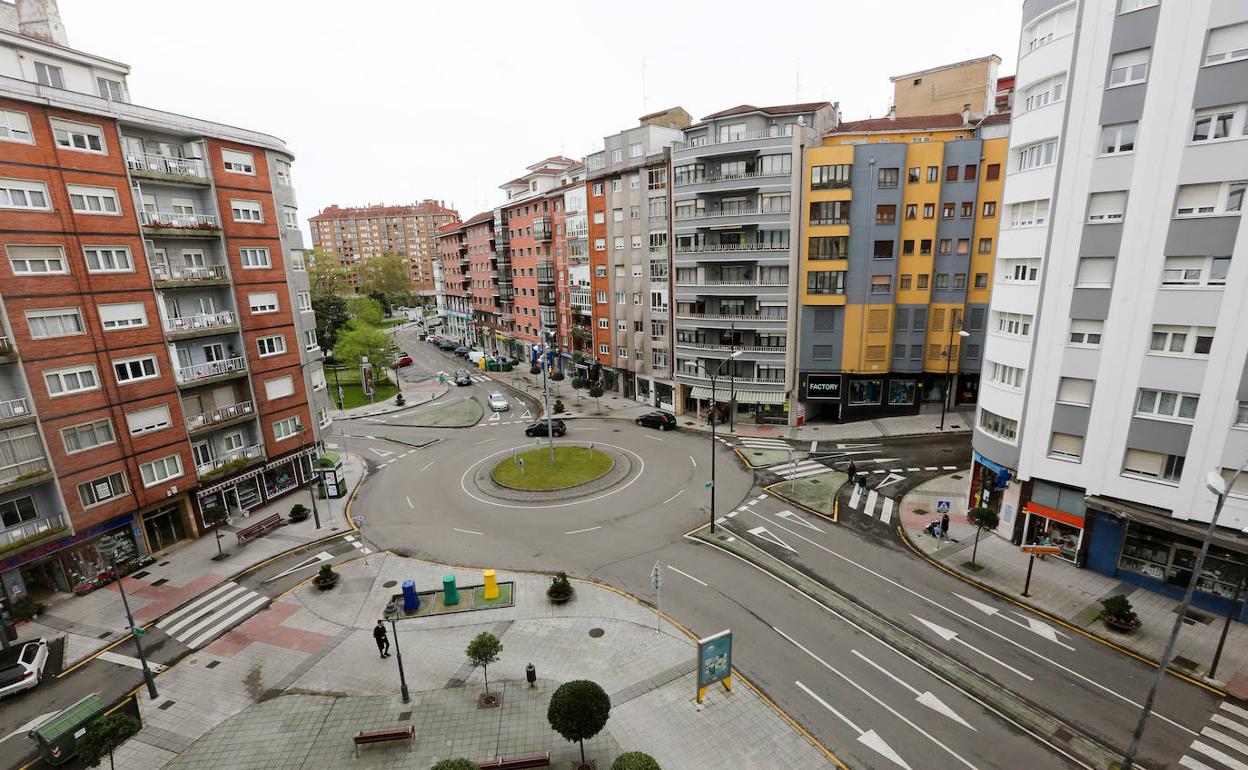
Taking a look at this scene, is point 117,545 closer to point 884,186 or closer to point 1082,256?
point 1082,256

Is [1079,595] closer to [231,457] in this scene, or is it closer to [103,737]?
[103,737]

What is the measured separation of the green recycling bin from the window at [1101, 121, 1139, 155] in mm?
41036

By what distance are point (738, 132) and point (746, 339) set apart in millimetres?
17037

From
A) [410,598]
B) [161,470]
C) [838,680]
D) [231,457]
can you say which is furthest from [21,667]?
[838,680]

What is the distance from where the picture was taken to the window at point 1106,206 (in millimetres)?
22438

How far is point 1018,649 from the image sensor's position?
66.3ft

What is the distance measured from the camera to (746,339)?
47844 mm

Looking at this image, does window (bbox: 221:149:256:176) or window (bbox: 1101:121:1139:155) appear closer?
window (bbox: 1101:121:1139:155)

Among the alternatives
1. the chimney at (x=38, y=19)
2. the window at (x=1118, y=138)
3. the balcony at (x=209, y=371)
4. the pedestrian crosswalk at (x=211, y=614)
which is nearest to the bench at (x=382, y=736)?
the pedestrian crosswalk at (x=211, y=614)

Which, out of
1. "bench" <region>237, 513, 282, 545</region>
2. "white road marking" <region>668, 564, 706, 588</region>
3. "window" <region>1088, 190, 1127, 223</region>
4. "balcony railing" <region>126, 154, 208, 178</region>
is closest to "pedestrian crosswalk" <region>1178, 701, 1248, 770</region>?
"white road marking" <region>668, 564, 706, 588</region>

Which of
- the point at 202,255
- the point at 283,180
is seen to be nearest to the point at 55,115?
the point at 202,255

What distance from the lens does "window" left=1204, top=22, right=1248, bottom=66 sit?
19391 millimetres

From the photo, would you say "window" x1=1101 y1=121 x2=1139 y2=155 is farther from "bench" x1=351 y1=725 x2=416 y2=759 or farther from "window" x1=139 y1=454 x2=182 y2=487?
"window" x1=139 y1=454 x2=182 y2=487

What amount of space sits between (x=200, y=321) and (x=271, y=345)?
4119mm
